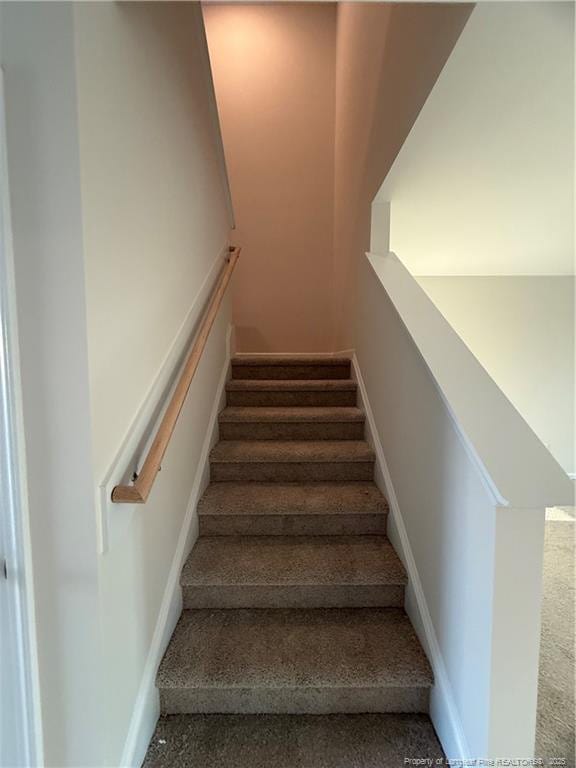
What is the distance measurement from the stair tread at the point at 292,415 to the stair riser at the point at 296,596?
3.28ft

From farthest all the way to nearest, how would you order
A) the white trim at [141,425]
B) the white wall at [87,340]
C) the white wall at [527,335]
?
the white wall at [527,335] < the white trim at [141,425] < the white wall at [87,340]

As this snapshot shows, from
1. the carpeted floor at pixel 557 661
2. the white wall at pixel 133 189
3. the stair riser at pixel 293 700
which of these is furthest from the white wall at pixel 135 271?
the carpeted floor at pixel 557 661

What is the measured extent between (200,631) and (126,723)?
40cm

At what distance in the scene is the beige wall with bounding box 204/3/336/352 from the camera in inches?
147

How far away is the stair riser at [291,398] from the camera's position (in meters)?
2.76

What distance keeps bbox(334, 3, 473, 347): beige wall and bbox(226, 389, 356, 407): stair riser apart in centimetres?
50

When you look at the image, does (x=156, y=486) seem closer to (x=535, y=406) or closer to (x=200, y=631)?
(x=200, y=631)

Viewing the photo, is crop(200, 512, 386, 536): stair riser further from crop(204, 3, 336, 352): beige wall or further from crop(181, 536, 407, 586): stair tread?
crop(204, 3, 336, 352): beige wall

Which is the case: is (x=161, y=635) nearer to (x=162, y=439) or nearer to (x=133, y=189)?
(x=162, y=439)

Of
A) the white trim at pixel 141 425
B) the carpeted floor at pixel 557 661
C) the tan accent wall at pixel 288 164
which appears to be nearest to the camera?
the white trim at pixel 141 425

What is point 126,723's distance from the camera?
3.84 ft

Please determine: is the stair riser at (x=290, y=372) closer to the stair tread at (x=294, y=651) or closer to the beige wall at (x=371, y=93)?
the beige wall at (x=371, y=93)

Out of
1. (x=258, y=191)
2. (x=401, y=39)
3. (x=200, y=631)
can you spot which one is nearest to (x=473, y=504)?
(x=200, y=631)

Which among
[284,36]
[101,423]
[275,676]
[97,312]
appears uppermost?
[284,36]
